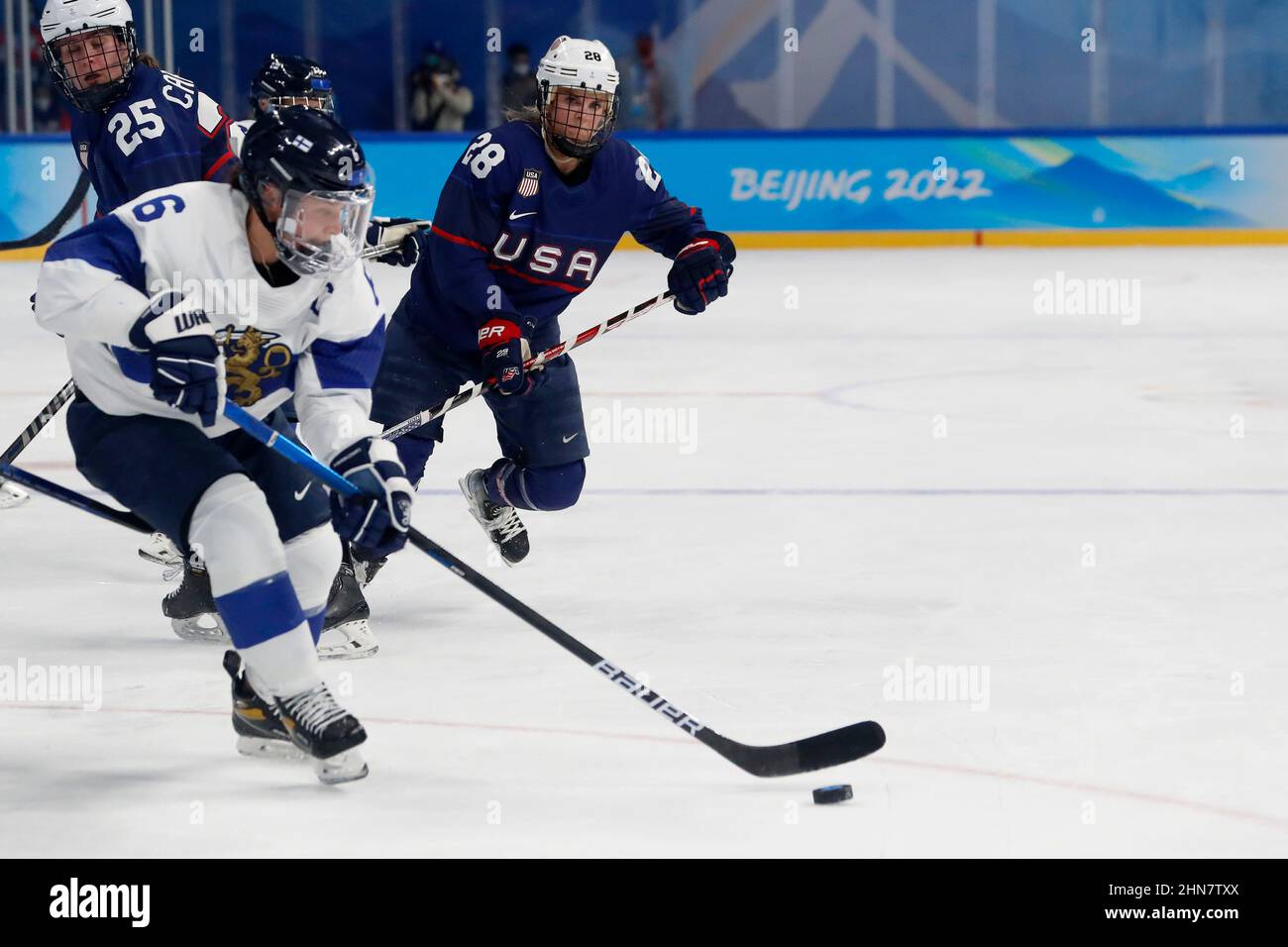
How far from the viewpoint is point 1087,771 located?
2863mm

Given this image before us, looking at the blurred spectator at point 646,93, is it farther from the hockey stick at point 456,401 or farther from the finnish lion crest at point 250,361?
the finnish lion crest at point 250,361

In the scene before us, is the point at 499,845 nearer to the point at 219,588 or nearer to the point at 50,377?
the point at 219,588

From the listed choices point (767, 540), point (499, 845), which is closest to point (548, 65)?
point (767, 540)

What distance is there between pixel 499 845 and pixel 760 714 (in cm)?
75

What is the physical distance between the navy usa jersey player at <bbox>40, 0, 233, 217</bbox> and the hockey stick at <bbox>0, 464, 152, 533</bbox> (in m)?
0.98

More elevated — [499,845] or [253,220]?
[253,220]

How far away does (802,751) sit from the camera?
9.41 ft

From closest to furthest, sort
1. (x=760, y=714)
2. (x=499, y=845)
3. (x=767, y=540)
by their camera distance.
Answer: (x=499, y=845)
(x=760, y=714)
(x=767, y=540)

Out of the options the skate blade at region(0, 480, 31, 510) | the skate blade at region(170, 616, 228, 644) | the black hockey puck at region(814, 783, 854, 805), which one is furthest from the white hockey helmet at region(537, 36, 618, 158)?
the black hockey puck at region(814, 783, 854, 805)

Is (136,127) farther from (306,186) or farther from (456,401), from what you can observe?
(306,186)

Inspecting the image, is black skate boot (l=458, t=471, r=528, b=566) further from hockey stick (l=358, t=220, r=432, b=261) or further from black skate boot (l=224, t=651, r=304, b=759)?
black skate boot (l=224, t=651, r=304, b=759)

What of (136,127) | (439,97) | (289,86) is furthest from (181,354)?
(439,97)

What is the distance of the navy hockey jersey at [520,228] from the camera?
4008mm

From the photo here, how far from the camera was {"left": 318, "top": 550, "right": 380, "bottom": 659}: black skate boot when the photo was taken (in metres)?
3.61
